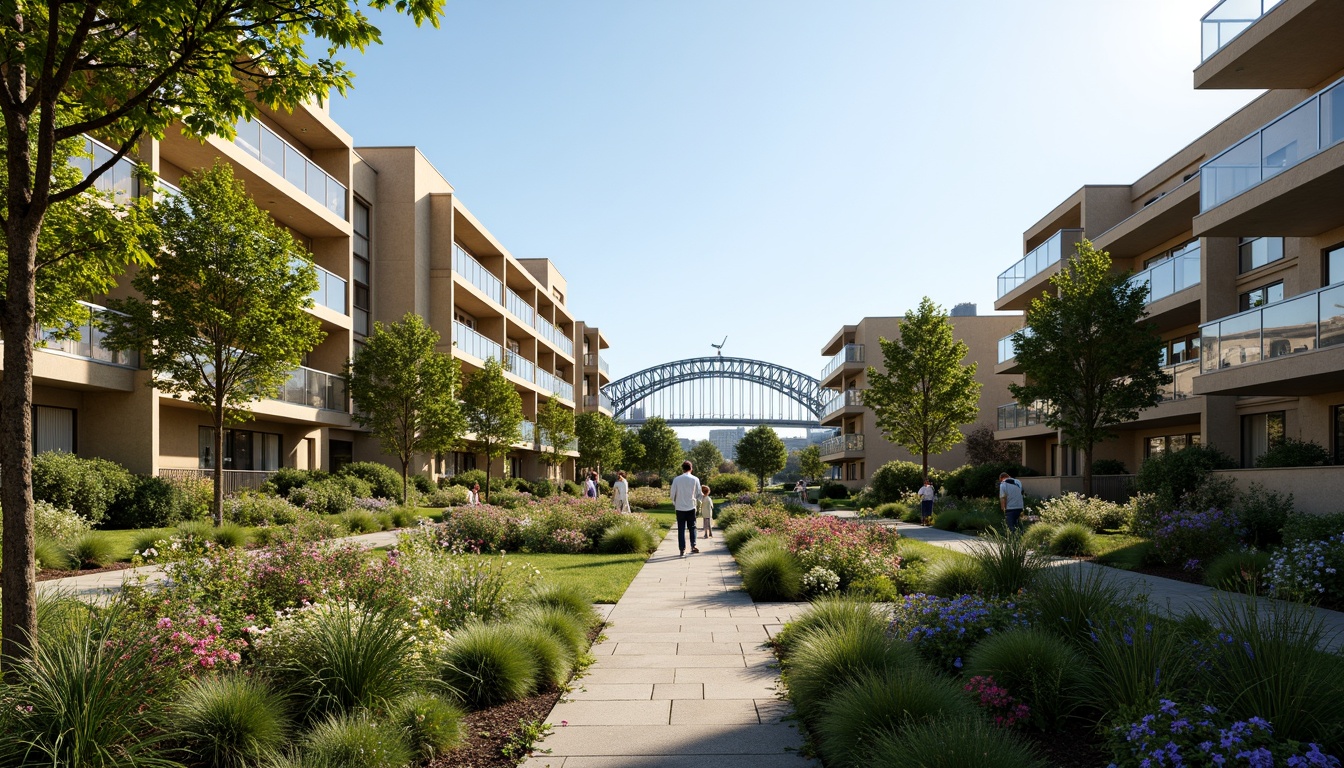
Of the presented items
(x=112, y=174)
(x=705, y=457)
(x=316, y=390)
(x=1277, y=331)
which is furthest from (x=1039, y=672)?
(x=705, y=457)

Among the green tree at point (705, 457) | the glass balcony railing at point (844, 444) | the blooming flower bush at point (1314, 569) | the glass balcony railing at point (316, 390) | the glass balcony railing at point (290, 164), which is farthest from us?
the green tree at point (705, 457)

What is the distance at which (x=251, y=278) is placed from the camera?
A: 16.0 m

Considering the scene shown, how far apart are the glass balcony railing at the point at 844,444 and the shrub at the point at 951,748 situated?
173ft

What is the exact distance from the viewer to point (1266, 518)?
14.8 meters

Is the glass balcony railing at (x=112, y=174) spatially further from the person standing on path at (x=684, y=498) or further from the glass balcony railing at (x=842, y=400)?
the glass balcony railing at (x=842, y=400)

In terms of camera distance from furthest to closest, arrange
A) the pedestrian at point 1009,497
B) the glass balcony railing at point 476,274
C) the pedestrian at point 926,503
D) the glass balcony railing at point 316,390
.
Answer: the glass balcony railing at point 476,274
the pedestrian at point 926,503
the glass balcony railing at point 316,390
the pedestrian at point 1009,497

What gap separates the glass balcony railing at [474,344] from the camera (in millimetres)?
35219

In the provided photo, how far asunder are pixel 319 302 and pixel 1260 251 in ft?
89.2

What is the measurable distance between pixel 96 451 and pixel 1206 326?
84.7ft

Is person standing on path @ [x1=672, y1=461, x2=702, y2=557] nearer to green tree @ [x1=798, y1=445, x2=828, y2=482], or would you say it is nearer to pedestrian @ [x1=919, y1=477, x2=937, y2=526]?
pedestrian @ [x1=919, y1=477, x2=937, y2=526]

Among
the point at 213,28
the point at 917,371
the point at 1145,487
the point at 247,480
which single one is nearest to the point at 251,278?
the point at 247,480

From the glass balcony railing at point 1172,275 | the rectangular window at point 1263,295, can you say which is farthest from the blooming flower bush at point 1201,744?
the glass balcony railing at point 1172,275

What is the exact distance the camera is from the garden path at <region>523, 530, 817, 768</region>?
192 inches

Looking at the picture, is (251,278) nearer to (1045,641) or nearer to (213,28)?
(213,28)
